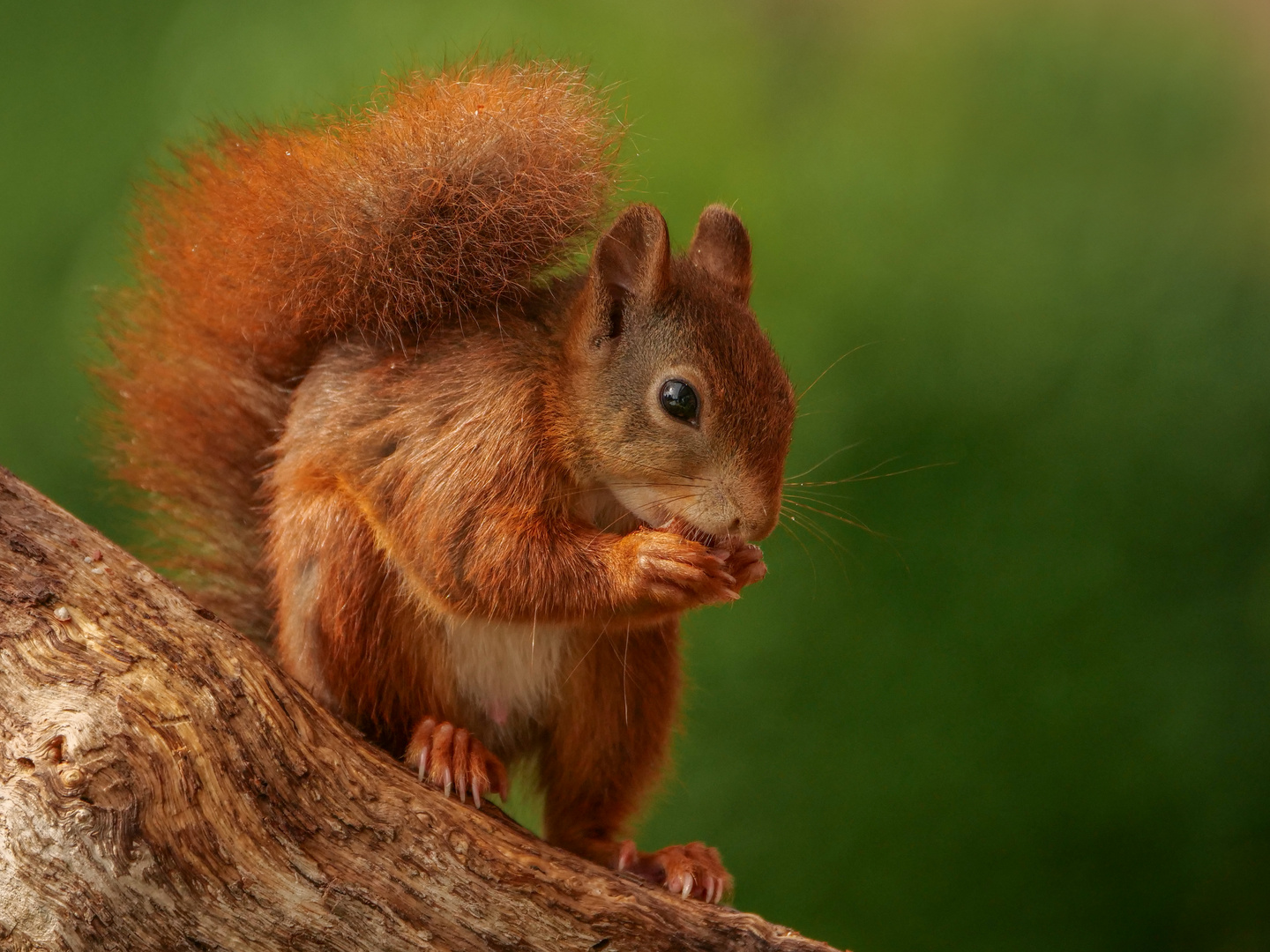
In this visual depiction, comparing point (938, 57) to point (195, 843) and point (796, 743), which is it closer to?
point (796, 743)

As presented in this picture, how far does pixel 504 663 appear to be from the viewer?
1.73 m

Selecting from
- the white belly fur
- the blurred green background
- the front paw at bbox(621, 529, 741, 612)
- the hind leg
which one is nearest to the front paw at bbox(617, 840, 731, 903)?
the hind leg

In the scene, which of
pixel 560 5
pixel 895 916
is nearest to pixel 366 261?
pixel 560 5

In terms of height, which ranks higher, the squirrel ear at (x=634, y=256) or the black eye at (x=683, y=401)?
the squirrel ear at (x=634, y=256)

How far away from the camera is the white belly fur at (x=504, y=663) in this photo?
1.69m

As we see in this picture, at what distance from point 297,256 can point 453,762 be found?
0.74 metres

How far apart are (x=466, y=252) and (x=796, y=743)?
1.34 metres

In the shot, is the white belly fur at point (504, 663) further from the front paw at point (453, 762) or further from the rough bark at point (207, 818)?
the rough bark at point (207, 818)

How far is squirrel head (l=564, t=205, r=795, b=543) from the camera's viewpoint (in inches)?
58.2

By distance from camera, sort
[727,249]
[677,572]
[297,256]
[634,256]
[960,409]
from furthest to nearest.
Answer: [960,409], [727,249], [297,256], [634,256], [677,572]

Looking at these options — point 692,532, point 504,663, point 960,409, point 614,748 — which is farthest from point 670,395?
point 960,409

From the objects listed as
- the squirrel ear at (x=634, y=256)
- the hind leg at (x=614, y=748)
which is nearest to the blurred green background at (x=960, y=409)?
the hind leg at (x=614, y=748)

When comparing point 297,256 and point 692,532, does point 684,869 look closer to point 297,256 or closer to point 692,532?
point 692,532

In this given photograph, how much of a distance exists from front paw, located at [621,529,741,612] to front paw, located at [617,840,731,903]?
448 mm
